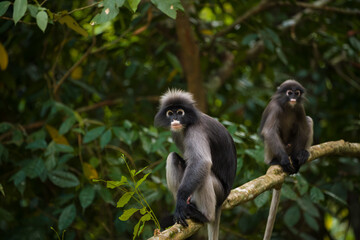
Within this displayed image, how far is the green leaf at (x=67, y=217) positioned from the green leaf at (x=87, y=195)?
0.18 meters

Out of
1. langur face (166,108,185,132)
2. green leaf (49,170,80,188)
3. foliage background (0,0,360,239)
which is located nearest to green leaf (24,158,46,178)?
foliage background (0,0,360,239)

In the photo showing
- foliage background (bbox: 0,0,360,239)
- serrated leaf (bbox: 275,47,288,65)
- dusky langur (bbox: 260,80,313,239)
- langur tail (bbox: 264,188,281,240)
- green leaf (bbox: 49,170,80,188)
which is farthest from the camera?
serrated leaf (bbox: 275,47,288,65)

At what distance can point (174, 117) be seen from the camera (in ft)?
11.9

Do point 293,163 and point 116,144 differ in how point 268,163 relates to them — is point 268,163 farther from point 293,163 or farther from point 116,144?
point 116,144

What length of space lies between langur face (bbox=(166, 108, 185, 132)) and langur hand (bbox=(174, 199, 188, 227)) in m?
0.70

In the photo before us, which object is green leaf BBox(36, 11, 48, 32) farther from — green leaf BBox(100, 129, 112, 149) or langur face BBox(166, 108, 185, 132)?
green leaf BBox(100, 129, 112, 149)

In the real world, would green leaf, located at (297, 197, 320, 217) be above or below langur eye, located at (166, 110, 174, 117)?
below

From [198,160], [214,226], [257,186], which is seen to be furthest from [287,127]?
[198,160]

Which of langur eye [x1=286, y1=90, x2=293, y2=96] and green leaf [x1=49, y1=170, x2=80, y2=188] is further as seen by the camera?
langur eye [x1=286, y1=90, x2=293, y2=96]

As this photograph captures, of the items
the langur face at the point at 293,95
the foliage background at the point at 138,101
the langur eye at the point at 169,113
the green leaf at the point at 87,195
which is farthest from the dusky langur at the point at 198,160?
the langur face at the point at 293,95

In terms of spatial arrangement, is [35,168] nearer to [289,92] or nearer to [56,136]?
[56,136]

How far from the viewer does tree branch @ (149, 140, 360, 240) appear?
2.53 m

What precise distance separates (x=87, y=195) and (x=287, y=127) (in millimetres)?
2373

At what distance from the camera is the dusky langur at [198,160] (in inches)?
127
